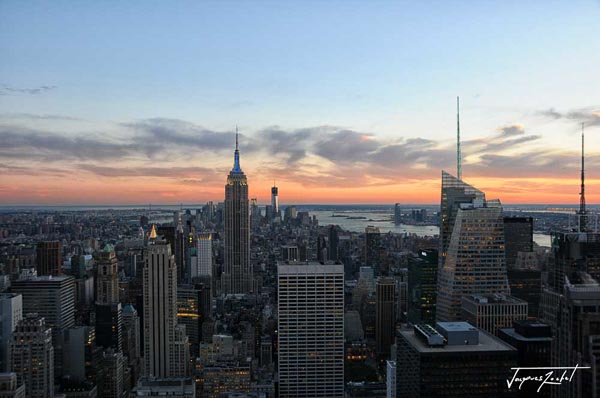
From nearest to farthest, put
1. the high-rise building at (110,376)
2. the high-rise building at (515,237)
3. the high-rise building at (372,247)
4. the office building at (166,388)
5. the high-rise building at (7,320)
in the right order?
the office building at (166,388) → the high-rise building at (7,320) → the high-rise building at (110,376) → the high-rise building at (515,237) → the high-rise building at (372,247)

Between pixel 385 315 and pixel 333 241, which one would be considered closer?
pixel 385 315

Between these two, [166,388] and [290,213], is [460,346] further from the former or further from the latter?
[290,213]

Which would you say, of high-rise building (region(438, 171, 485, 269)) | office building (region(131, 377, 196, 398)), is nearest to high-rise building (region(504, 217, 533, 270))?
high-rise building (region(438, 171, 485, 269))

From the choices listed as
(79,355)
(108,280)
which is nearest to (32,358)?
(79,355)

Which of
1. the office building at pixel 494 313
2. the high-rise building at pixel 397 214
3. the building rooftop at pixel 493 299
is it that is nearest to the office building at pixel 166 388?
the office building at pixel 494 313

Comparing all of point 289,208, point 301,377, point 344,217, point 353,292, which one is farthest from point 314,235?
point 301,377

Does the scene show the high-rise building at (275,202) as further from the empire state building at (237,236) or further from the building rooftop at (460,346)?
the building rooftop at (460,346)
